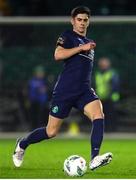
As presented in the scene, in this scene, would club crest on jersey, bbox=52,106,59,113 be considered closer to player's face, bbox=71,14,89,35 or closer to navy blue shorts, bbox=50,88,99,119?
navy blue shorts, bbox=50,88,99,119

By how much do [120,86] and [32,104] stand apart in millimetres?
1949

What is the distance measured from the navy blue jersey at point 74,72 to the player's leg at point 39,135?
328mm

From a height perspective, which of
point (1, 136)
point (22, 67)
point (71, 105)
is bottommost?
point (1, 136)

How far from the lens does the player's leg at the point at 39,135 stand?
1009 centimetres

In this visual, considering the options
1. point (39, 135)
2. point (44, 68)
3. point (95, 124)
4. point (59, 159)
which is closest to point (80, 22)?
point (95, 124)

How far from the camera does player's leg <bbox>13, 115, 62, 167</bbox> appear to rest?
33.1 ft

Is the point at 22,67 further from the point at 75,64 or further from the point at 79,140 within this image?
the point at 75,64

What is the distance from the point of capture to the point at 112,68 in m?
18.3

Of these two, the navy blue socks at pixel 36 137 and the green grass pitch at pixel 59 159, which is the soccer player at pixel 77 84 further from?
the green grass pitch at pixel 59 159

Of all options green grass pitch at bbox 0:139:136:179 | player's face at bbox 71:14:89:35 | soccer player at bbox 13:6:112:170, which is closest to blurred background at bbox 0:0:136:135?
green grass pitch at bbox 0:139:136:179

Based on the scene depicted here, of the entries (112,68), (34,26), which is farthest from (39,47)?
(112,68)

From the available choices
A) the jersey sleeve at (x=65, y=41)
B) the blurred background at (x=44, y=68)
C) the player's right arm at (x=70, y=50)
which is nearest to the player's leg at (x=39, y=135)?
the player's right arm at (x=70, y=50)

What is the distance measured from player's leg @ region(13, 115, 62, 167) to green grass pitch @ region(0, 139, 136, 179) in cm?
15

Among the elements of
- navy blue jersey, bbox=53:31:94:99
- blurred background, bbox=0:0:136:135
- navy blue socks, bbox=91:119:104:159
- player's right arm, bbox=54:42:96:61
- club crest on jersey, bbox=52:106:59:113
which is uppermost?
player's right arm, bbox=54:42:96:61
